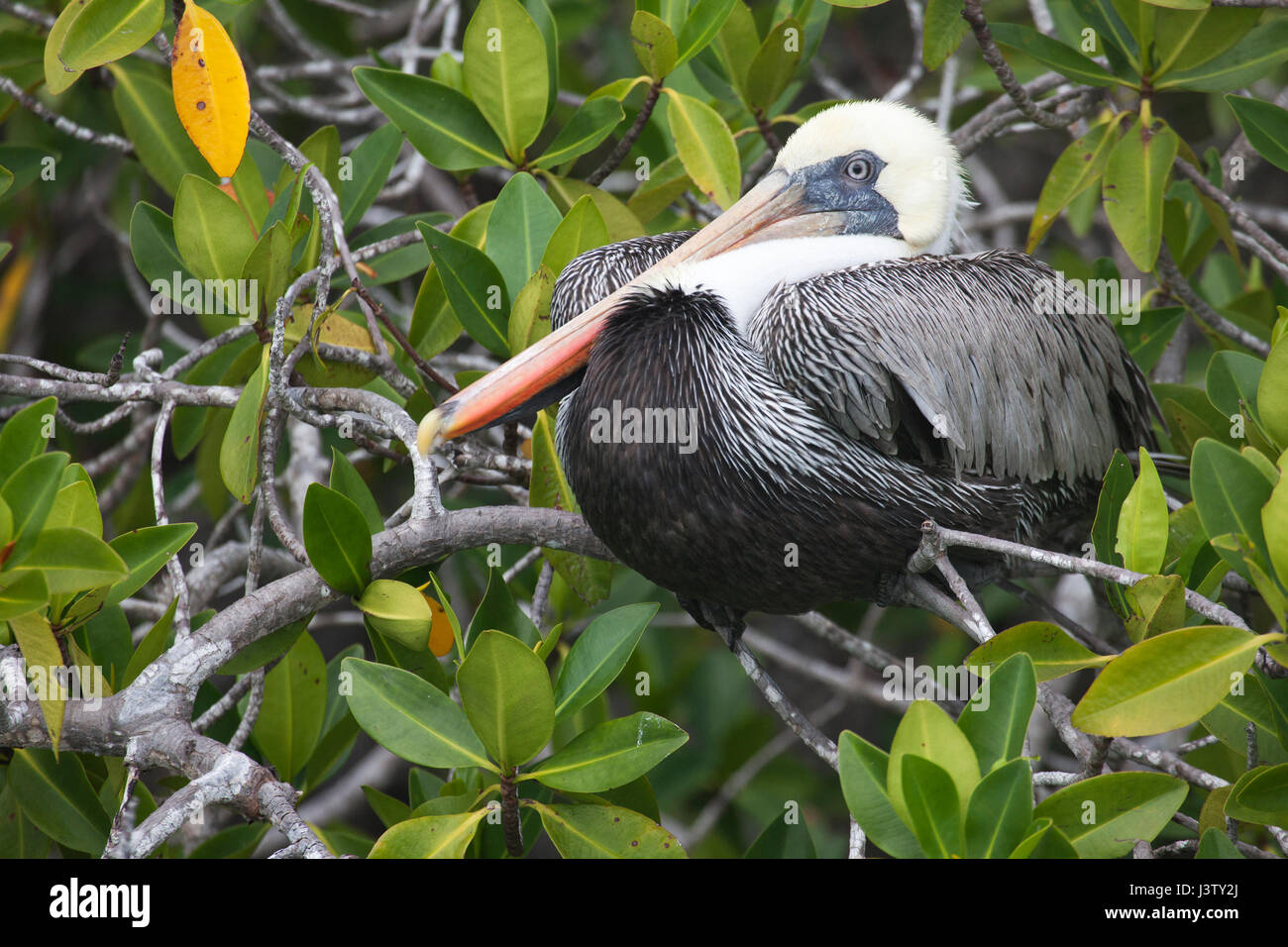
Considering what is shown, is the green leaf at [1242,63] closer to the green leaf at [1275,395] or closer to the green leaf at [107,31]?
the green leaf at [1275,395]

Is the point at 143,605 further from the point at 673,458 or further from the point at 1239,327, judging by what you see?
the point at 1239,327

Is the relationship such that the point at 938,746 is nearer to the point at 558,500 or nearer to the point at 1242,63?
the point at 558,500

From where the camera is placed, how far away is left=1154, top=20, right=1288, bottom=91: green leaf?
260 centimetres

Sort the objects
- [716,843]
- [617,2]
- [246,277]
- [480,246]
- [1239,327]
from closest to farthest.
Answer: [246,277] < [480,246] < [1239,327] < [716,843] < [617,2]

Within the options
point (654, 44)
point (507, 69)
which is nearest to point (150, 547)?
point (507, 69)

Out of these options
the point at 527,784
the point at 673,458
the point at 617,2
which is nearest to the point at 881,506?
the point at 673,458

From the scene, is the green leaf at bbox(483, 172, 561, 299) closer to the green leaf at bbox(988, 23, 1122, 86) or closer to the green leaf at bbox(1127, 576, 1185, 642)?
the green leaf at bbox(988, 23, 1122, 86)

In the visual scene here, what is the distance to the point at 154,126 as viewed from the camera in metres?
3.00

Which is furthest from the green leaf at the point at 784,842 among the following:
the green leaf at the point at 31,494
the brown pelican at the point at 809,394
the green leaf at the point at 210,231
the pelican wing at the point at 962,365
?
the green leaf at the point at 210,231

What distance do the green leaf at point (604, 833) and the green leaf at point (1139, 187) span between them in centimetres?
159

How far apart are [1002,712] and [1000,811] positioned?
164mm

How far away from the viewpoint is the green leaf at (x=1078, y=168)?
275cm

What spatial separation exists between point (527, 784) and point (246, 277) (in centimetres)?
114

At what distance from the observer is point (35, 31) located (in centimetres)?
326
